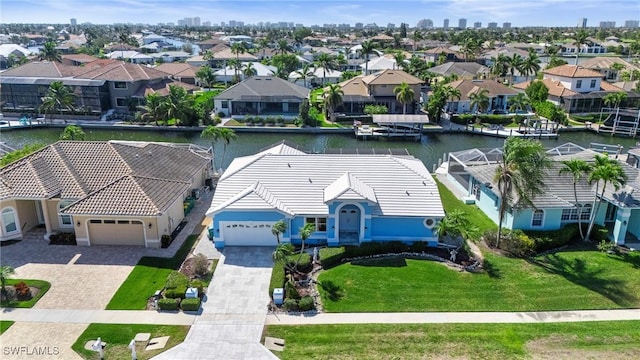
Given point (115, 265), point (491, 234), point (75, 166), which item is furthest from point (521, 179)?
point (75, 166)

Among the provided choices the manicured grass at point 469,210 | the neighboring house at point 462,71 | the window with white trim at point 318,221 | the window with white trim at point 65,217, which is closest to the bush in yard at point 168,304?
the window with white trim at point 318,221

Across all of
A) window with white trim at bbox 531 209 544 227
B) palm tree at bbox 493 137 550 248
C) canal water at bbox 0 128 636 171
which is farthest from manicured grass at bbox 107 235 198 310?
canal water at bbox 0 128 636 171

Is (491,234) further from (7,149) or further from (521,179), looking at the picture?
(7,149)

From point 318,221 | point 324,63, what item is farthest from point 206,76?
point 318,221

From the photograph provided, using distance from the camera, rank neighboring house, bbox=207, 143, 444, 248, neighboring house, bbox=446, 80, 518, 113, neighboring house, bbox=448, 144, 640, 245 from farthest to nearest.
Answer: neighboring house, bbox=446, 80, 518, 113
neighboring house, bbox=448, 144, 640, 245
neighboring house, bbox=207, 143, 444, 248

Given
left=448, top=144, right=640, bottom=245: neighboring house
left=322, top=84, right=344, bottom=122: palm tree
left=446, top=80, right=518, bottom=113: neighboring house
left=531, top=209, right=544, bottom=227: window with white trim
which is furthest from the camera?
left=446, top=80, right=518, bottom=113: neighboring house

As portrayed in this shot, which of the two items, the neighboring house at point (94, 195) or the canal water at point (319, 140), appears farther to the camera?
the canal water at point (319, 140)

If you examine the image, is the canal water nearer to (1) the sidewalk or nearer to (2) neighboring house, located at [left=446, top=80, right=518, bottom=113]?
(2) neighboring house, located at [left=446, top=80, right=518, bottom=113]

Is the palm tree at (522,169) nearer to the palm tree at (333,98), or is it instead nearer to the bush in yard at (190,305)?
the bush in yard at (190,305)
